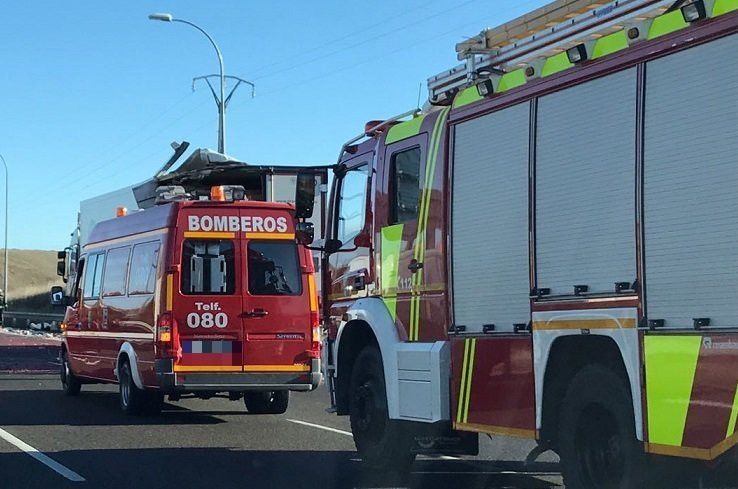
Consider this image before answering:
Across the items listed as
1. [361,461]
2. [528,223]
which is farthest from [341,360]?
[528,223]

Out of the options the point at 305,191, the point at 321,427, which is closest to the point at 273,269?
the point at 321,427

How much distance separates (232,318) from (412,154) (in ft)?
16.8

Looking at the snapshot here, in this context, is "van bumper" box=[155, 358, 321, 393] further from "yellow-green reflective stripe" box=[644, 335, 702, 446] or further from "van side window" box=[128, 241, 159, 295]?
"yellow-green reflective stripe" box=[644, 335, 702, 446]

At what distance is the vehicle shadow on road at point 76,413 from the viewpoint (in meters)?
14.1

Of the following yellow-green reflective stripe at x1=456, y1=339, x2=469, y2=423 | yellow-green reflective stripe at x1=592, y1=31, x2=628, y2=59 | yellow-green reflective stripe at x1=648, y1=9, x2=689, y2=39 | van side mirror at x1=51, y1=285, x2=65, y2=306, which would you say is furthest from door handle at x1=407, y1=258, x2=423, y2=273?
van side mirror at x1=51, y1=285, x2=65, y2=306

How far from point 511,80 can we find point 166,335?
6.81 meters

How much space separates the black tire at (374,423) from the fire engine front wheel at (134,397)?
5059mm

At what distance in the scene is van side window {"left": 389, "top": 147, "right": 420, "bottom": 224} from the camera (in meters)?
9.28

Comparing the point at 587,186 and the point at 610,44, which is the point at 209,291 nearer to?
the point at 587,186

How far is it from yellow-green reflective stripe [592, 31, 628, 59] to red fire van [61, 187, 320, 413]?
6.93 meters

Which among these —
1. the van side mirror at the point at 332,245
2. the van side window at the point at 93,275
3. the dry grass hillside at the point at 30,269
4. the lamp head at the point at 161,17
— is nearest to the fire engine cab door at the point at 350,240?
the van side mirror at the point at 332,245

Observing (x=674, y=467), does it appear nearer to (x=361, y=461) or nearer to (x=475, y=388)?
(x=475, y=388)

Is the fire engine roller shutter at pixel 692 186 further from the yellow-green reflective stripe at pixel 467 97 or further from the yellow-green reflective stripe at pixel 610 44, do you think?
the yellow-green reflective stripe at pixel 467 97

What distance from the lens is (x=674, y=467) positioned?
6.54 metres
